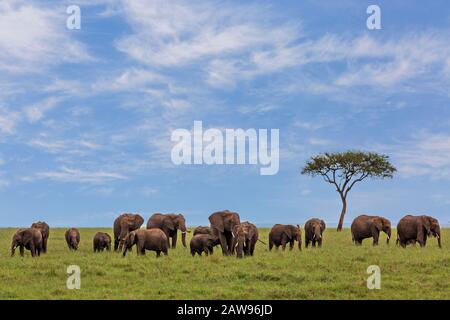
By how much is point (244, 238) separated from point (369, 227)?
1509cm

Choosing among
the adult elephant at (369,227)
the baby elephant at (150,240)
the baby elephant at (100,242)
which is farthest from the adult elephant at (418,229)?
the baby elephant at (100,242)

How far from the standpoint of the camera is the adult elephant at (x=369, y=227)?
41.8 metres

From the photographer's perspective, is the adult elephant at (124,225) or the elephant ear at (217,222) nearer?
the elephant ear at (217,222)

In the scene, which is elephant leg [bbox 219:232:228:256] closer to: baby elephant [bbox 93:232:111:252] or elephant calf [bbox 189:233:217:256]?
elephant calf [bbox 189:233:217:256]

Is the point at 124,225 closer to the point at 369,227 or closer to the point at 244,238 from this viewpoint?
the point at 244,238

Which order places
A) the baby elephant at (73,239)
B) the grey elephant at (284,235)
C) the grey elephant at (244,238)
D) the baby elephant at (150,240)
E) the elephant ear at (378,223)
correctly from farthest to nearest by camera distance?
the elephant ear at (378,223) < the baby elephant at (73,239) < the grey elephant at (284,235) < the baby elephant at (150,240) < the grey elephant at (244,238)

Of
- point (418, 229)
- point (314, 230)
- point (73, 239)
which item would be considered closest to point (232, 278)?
point (314, 230)

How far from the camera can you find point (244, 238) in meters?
30.3

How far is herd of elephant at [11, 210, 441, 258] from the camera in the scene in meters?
31.6

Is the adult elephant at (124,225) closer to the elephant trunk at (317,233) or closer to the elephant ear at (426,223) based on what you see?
the elephant trunk at (317,233)

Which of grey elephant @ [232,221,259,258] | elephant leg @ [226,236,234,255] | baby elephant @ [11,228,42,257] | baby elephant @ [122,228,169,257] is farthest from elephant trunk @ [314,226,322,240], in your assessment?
baby elephant @ [11,228,42,257]

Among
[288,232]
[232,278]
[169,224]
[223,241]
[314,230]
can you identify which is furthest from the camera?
[314,230]
